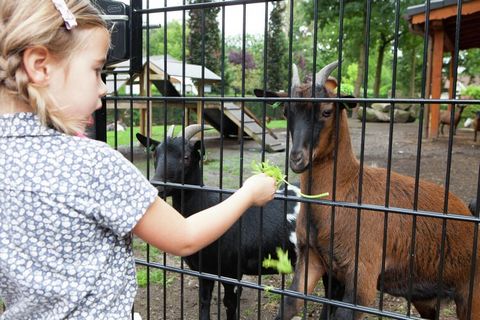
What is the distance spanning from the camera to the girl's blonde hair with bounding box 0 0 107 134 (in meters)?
1.16

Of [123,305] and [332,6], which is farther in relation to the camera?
[332,6]

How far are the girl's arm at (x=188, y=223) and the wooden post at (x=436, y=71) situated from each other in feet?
38.1

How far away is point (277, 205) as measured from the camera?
394 centimetres

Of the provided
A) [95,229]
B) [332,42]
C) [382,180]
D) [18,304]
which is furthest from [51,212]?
[332,42]

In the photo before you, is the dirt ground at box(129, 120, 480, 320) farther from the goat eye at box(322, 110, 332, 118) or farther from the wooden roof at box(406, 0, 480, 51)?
the wooden roof at box(406, 0, 480, 51)

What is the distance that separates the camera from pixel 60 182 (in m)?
1.21

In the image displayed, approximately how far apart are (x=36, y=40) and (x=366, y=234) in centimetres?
193

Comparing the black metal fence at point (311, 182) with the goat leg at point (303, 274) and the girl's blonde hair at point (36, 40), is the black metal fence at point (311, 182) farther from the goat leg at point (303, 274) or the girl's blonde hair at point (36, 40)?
the girl's blonde hair at point (36, 40)

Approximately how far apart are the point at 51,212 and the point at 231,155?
10253mm

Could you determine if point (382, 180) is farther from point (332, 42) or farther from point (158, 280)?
point (332, 42)

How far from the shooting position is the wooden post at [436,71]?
1197 cm

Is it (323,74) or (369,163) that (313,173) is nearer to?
(323,74)

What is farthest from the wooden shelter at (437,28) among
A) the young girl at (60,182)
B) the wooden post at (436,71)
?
the young girl at (60,182)

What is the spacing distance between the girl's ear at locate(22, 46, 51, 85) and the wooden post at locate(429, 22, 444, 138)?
12009 millimetres
